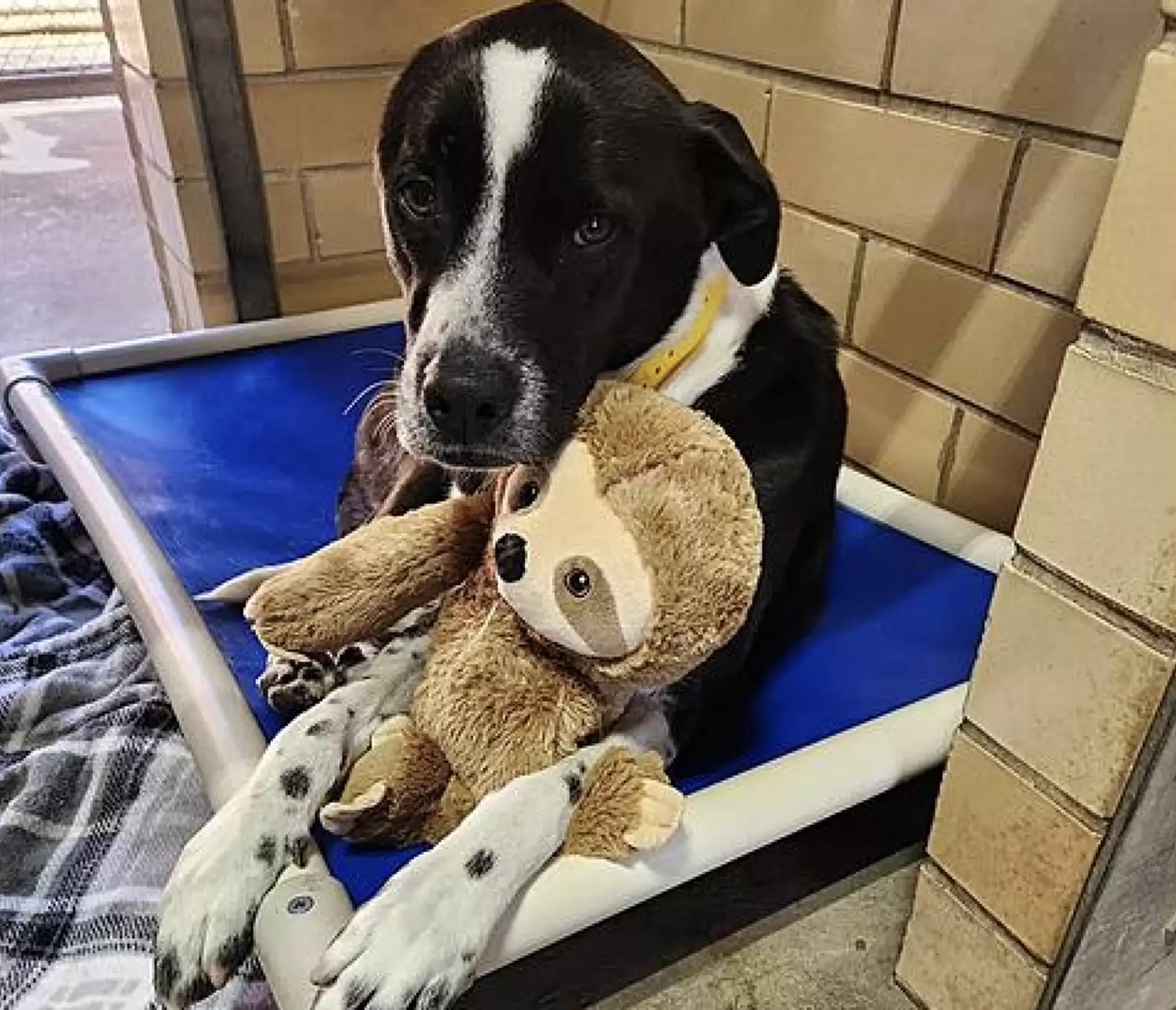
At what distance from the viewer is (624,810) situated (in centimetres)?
102

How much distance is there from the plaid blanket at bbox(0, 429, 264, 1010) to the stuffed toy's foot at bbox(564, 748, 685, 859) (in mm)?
385

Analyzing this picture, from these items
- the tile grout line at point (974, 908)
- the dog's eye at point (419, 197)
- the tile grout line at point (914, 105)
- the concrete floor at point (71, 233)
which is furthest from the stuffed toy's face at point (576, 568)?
the concrete floor at point (71, 233)

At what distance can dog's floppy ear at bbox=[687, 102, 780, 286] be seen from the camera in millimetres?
1158

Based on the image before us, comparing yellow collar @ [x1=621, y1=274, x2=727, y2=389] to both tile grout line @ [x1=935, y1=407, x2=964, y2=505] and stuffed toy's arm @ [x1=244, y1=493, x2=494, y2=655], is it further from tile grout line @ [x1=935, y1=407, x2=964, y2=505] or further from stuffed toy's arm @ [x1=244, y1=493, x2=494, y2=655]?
tile grout line @ [x1=935, y1=407, x2=964, y2=505]

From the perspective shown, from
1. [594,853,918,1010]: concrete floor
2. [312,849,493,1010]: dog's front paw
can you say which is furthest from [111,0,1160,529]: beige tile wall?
[312,849,493,1010]: dog's front paw

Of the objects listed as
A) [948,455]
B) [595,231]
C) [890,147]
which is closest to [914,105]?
A: [890,147]

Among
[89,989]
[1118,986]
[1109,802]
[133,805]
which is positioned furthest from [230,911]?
[1118,986]

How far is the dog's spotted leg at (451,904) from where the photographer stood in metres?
0.89

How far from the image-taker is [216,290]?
2.33 meters

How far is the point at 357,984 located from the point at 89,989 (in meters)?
0.43

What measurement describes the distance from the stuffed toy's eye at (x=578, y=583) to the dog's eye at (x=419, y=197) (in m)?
0.42

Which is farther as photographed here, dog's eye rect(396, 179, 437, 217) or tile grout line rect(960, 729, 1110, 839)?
dog's eye rect(396, 179, 437, 217)

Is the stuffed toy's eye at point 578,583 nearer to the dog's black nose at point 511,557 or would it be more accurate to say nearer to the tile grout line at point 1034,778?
the dog's black nose at point 511,557

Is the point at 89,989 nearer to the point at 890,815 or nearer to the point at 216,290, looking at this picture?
the point at 890,815
